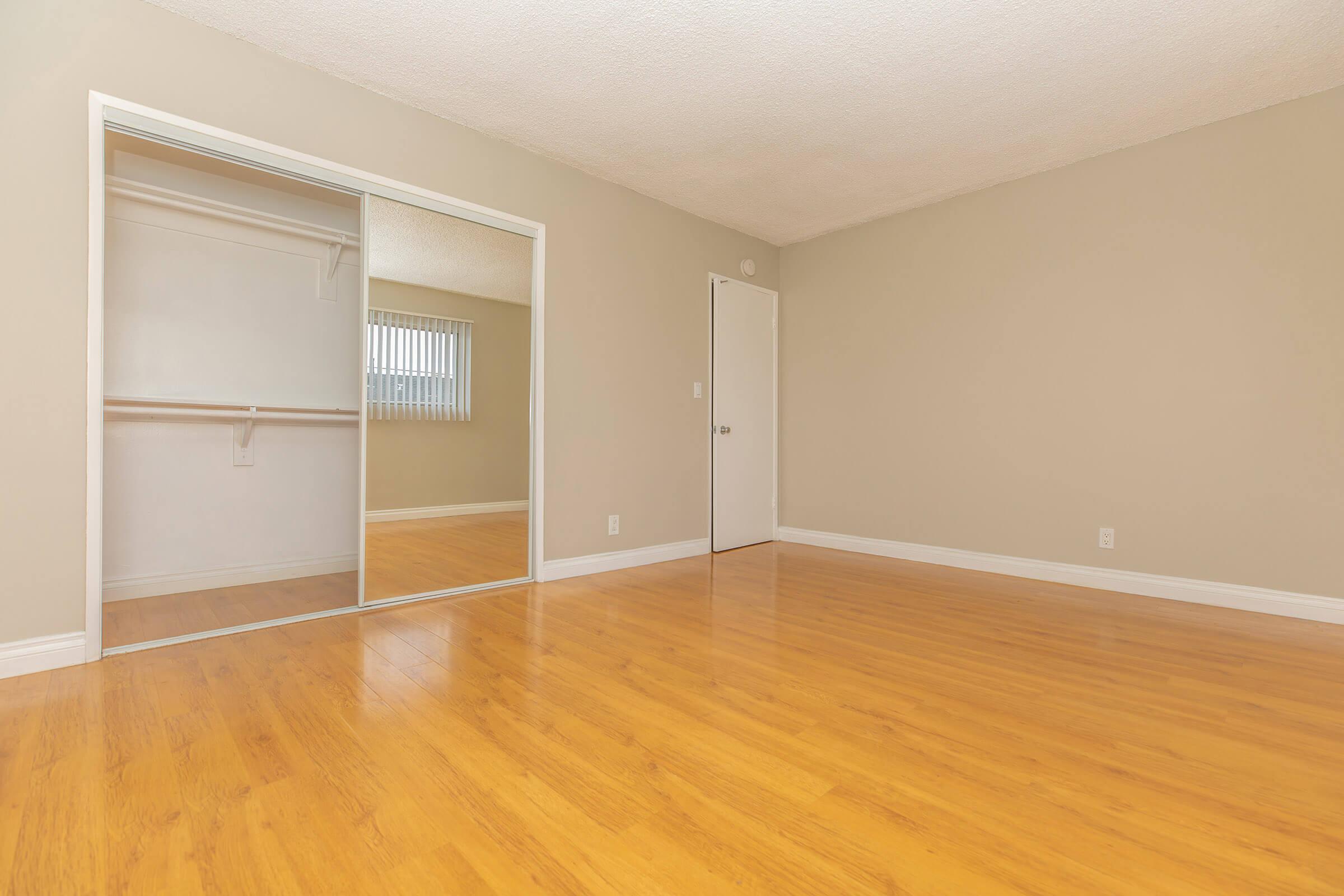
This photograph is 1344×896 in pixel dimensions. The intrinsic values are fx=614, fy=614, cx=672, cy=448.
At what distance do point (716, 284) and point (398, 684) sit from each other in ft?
12.8

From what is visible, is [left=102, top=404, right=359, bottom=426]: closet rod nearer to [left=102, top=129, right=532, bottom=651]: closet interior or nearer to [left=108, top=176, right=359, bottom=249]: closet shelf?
[left=102, top=129, right=532, bottom=651]: closet interior

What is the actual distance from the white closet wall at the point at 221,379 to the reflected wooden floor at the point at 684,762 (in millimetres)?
1184

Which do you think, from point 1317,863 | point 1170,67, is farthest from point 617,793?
point 1170,67

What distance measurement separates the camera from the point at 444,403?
141 inches

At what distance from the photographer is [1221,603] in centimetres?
343

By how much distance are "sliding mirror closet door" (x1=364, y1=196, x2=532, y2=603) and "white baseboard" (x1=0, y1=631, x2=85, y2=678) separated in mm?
1120

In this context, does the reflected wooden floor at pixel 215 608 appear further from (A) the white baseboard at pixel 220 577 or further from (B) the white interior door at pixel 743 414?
(B) the white interior door at pixel 743 414

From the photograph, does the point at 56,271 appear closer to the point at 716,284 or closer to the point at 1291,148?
the point at 716,284

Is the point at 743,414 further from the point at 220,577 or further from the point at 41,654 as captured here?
the point at 41,654

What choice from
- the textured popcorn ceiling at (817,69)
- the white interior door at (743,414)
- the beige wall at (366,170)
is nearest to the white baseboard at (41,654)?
the beige wall at (366,170)

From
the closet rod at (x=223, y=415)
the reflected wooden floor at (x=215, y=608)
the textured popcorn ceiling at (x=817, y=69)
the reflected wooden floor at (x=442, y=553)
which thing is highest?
the textured popcorn ceiling at (x=817, y=69)

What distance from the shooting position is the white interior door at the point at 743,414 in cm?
516

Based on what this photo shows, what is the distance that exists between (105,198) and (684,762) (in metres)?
3.48

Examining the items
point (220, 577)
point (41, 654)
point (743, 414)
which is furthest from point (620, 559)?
point (41, 654)
